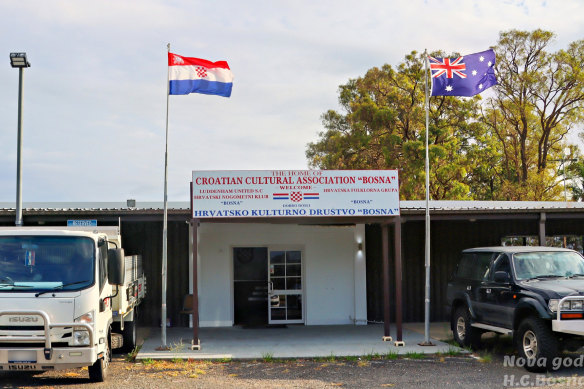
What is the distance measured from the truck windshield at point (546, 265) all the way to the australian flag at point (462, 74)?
3.56 m

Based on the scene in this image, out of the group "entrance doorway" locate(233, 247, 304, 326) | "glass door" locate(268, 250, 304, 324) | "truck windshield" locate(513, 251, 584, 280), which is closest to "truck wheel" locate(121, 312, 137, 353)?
"entrance doorway" locate(233, 247, 304, 326)

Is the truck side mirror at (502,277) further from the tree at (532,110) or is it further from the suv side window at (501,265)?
the tree at (532,110)

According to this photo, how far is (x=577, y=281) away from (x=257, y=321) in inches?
325

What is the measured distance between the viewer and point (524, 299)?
10.2m

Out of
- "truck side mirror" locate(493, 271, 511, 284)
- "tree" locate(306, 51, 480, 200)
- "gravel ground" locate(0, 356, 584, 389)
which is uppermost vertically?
"tree" locate(306, 51, 480, 200)

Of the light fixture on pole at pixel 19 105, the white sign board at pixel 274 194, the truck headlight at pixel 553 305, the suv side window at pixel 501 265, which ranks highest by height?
the light fixture on pole at pixel 19 105

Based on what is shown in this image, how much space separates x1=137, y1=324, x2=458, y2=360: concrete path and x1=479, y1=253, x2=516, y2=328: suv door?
118 centimetres

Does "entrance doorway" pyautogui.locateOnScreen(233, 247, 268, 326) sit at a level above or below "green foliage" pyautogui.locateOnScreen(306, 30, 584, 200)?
below

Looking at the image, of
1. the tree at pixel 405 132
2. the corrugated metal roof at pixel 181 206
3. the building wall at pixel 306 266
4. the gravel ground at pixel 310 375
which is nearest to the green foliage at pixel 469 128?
the tree at pixel 405 132

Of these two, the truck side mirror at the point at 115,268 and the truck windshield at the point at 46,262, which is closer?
the truck windshield at the point at 46,262

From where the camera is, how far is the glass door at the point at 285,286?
16422 millimetres

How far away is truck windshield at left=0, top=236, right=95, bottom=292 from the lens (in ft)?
28.2

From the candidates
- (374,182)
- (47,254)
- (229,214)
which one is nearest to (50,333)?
(47,254)

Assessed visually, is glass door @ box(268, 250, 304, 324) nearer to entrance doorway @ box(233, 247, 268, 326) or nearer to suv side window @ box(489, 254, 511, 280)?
entrance doorway @ box(233, 247, 268, 326)
